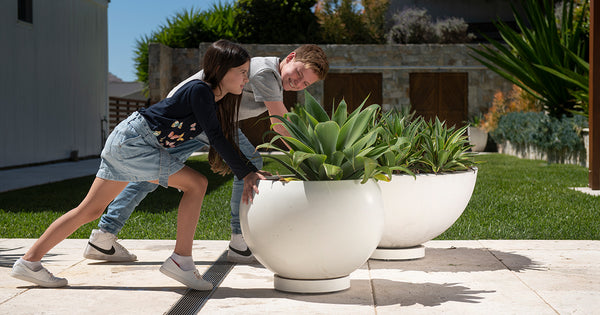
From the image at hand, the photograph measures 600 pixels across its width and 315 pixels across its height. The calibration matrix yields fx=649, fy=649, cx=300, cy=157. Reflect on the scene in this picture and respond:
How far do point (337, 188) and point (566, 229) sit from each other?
269cm

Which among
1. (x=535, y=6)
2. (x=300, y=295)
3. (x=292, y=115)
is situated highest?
(x=535, y=6)

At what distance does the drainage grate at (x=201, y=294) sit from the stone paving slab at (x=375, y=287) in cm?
3

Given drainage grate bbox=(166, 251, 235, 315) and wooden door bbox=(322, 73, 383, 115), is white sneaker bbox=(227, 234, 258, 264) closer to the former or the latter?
drainage grate bbox=(166, 251, 235, 315)

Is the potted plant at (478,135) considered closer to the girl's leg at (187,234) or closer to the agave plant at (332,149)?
the agave plant at (332,149)

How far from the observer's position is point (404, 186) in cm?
347

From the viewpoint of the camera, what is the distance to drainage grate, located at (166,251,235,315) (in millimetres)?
2658

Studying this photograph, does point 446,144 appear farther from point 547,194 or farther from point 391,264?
point 547,194

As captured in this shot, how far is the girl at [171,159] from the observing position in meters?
2.95

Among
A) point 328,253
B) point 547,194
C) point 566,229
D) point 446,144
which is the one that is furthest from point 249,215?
point 547,194

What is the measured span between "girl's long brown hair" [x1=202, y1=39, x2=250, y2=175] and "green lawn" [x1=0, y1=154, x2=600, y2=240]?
1588mm

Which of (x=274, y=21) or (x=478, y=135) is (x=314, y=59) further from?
(x=274, y=21)

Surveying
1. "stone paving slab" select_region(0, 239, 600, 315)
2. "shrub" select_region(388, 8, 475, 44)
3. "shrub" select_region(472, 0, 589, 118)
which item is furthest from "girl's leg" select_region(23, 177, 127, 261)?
"shrub" select_region(388, 8, 475, 44)

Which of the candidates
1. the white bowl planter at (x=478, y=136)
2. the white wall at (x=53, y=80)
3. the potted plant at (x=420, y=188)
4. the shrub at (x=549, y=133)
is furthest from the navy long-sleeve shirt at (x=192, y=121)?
the white bowl planter at (x=478, y=136)

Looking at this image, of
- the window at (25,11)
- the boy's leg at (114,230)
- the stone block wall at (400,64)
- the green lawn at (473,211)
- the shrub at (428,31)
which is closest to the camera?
the boy's leg at (114,230)
